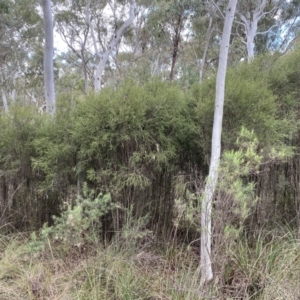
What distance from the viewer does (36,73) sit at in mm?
14062

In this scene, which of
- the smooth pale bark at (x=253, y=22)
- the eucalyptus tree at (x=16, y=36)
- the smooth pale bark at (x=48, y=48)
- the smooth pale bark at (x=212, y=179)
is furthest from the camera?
the smooth pale bark at (x=253, y=22)

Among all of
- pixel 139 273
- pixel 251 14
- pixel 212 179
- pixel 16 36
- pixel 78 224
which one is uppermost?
pixel 251 14

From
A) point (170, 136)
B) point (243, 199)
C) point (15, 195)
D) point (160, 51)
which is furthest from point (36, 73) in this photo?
point (243, 199)

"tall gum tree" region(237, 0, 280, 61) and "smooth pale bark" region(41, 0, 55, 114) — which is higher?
"tall gum tree" region(237, 0, 280, 61)

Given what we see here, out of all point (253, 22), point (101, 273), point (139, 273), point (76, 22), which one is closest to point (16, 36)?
point (76, 22)

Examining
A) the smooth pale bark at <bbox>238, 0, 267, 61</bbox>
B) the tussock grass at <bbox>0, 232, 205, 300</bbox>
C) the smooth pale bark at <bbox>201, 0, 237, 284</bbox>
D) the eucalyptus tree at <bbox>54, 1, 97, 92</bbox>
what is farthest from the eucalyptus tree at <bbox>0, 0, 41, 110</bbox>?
the smooth pale bark at <bbox>238, 0, 267, 61</bbox>

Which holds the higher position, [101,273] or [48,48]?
[48,48]

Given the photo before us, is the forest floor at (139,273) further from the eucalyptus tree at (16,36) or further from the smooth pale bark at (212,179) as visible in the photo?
the eucalyptus tree at (16,36)

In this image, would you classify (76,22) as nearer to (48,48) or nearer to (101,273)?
(48,48)

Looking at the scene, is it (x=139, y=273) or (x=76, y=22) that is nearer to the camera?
(x=139, y=273)

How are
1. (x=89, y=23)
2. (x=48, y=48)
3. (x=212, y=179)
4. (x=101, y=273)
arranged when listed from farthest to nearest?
1. (x=89, y=23)
2. (x=48, y=48)
3. (x=101, y=273)
4. (x=212, y=179)

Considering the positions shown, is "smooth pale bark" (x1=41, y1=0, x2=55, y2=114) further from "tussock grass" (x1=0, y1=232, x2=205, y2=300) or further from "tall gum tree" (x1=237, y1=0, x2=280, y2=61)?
"tall gum tree" (x1=237, y1=0, x2=280, y2=61)

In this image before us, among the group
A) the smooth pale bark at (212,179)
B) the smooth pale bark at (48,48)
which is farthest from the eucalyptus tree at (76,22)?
the smooth pale bark at (212,179)

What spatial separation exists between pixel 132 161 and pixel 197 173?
2.51ft
